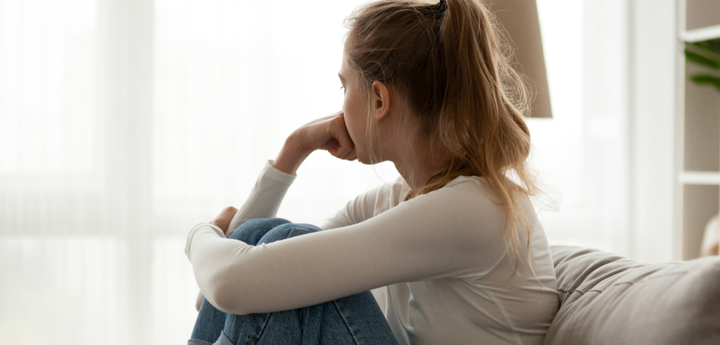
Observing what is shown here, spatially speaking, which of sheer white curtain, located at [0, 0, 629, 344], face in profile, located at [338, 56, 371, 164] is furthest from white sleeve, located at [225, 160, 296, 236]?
sheer white curtain, located at [0, 0, 629, 344]

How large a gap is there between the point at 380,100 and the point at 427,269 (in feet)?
1.11

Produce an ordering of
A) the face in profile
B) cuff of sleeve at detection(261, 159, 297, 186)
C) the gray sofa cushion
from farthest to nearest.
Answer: cuff of sleeve at detection(261, 159, 297, 186) < the face in profile < the gray sofa cushion

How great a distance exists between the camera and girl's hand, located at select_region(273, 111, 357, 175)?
1.10m

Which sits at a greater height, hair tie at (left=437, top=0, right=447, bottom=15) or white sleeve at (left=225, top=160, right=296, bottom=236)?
hair tie at (left=437, top=0, right=447, bottom=15)

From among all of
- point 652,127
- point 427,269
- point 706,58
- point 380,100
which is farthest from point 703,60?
point 427,269

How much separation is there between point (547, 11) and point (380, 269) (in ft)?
7.18

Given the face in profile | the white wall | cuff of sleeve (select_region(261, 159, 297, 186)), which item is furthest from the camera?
the white wall

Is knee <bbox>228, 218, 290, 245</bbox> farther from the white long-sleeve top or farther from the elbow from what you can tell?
the elbow

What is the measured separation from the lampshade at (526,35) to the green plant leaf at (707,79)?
1.43 meters

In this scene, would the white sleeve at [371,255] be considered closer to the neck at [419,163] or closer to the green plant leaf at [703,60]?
the neck at [419,163]

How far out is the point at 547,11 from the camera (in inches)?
97.7

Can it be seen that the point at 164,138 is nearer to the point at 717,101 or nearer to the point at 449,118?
the point at 449,118

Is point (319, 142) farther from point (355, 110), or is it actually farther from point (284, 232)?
point (284, 232)

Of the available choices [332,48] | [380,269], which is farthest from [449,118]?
[332,48]
